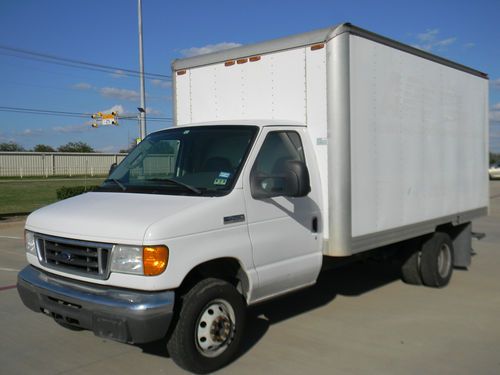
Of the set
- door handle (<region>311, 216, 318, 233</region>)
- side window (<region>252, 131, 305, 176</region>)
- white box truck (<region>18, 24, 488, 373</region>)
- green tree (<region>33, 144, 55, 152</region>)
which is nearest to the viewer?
white box truck (<region>18, 24, 488, 373</region>)

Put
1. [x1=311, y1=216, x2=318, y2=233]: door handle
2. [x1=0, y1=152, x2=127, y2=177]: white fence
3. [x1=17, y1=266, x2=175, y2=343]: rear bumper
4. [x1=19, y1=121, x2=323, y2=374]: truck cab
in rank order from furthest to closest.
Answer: [x1=0, y1=152, x2=127, y2=177]: white fence → [x1=311, y1=216, x2=318, y2=233]: door handle → [x1=19, y1=121, x2=323, y2=374]: truck cab → [x1=17, y1=266, x2=175, y2=343]: rear bumper

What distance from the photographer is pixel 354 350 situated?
5129mm

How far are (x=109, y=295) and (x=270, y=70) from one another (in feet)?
9.97

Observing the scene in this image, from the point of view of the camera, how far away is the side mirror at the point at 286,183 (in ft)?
15.4

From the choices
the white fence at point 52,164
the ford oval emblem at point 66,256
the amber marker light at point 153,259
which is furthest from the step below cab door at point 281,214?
the white fence at point 52,164

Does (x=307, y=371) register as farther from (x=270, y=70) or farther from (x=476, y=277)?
(x=476, y=277)

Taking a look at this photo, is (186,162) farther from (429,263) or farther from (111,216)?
(429,263)

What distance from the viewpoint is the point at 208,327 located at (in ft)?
14.6

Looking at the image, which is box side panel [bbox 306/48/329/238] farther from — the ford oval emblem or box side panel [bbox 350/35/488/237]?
the ford oval emblem

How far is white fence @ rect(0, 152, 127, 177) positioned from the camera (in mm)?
60562

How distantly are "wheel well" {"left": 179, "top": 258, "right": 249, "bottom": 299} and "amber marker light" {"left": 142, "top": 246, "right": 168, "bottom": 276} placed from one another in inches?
17.5

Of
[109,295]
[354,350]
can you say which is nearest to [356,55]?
[354,350]

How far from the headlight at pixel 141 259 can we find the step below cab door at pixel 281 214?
0.99 meters

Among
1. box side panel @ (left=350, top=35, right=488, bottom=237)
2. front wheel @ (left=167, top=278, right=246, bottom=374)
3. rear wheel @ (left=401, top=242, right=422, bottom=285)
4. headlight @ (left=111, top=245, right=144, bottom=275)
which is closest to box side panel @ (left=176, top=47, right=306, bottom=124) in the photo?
box side panel @ (left=350, top=35, right=488, bottom=237)
